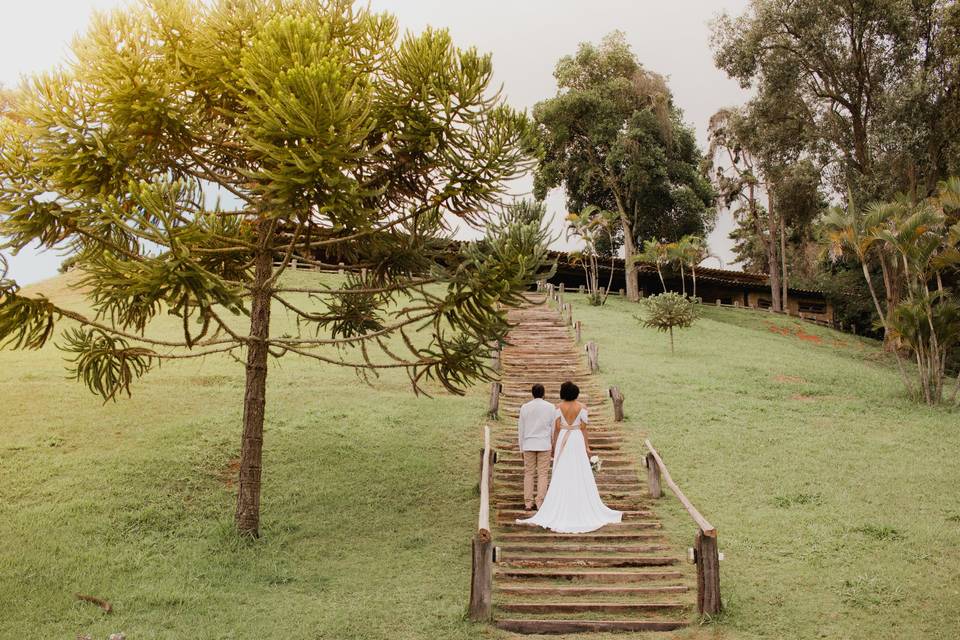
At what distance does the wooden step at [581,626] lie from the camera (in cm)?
814

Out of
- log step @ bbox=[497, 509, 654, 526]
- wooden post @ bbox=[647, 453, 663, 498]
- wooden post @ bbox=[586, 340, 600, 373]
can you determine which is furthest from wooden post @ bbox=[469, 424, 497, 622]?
wooden post @ bbox=[586, 340, 600, 373]

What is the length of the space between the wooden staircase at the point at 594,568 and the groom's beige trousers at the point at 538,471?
368mm

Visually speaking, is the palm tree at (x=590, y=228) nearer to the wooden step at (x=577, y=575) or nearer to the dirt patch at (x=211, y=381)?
the dirt patch at (x=211, y=381)

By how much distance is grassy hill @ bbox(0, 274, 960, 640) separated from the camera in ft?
28.9

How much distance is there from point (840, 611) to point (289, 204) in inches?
306

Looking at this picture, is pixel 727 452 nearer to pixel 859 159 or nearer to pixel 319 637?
pixel 319 637

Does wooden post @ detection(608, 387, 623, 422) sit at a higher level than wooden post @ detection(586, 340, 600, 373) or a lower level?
lower

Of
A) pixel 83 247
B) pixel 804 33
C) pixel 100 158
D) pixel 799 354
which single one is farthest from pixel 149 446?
pixel 804 33

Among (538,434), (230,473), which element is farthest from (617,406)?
(230,473)

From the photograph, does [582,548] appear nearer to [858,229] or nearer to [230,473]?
[230,473]

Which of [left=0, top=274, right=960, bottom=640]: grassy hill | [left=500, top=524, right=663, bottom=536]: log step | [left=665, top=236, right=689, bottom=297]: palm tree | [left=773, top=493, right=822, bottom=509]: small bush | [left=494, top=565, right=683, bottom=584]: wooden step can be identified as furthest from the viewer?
[left=665, top=236, right=689, bottom=297]: palm tree

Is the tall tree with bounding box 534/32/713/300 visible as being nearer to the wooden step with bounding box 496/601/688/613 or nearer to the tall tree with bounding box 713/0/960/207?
the tall tree with bounding box 713/0/960/207

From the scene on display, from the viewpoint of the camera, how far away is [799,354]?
29922mm

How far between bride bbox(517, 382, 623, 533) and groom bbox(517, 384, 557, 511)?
8.9 inches
